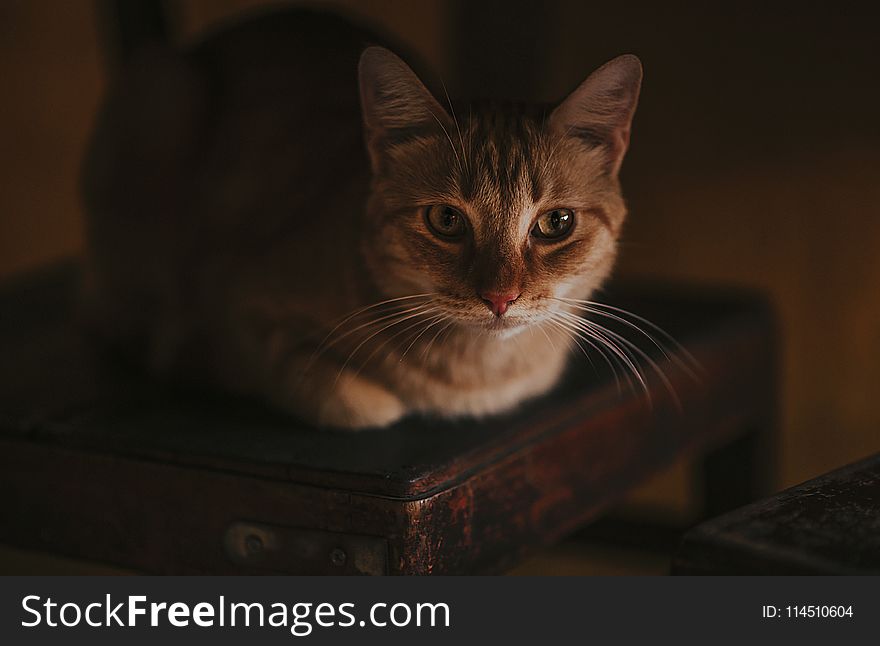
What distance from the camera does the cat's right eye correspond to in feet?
3.29

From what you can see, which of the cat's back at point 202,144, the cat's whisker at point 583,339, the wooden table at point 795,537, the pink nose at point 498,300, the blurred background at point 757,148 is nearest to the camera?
the wooden table at point 795,537

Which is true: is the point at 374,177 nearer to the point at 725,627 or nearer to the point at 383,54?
the point at 383,54

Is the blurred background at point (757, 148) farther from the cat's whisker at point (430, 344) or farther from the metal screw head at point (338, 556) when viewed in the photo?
the metal screw head at point (338, 556)

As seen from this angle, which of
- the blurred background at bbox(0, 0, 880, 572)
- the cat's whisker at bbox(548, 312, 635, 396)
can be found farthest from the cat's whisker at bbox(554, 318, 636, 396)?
the blurred background at bbox(0, 0, 880, 572)

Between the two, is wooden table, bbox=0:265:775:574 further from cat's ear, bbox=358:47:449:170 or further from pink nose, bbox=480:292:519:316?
cat's ear, bbox=358:47:449:170

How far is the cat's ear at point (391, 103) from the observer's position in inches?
38.5

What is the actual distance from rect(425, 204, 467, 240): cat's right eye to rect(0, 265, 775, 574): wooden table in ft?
0.70

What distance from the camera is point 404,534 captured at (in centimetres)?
94

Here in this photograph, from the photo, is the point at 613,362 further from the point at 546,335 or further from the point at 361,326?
the point at 361,326

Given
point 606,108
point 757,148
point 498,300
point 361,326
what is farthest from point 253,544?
point 757,148

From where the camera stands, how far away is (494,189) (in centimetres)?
97

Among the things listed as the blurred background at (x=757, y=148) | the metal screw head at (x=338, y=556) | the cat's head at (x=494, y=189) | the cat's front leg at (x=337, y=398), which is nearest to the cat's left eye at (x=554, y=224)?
the cat's head at (x=494, y=189)

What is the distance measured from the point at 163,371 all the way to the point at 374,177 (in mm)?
417

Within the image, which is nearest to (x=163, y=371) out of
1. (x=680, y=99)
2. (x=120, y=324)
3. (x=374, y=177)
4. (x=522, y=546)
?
(x=120, y=324)
